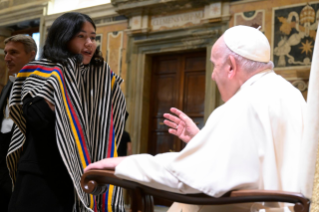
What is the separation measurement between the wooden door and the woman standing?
557cm

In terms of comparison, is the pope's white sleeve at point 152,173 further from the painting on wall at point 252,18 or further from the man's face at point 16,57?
the painting on wall at point 252,18

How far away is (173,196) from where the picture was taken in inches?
51.8

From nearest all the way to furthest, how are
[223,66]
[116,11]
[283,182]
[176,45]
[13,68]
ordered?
1. [283,182]
2. [223,66]
3. [13,68]
4. [176,45]
5. [116,11]

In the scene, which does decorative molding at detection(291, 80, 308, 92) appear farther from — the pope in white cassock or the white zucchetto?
the pope in white cassock

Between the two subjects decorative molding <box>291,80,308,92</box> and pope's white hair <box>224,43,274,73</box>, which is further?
decorative molding <box>291,80,308,92</box>

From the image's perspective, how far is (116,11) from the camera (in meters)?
9.15

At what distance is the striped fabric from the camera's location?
2406 millimetres

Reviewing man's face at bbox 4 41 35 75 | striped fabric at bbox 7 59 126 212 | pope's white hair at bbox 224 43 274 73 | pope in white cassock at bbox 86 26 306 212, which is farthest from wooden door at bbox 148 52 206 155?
pope in white cassock at bbox 86 26 306 212

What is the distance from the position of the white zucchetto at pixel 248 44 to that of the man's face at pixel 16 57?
2.49 meters

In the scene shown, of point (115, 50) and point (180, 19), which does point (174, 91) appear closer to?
point (180, 19)

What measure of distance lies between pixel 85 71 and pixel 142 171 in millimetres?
1563

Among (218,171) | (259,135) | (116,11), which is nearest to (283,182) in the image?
(259,135)

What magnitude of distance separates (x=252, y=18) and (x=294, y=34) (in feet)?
2.83

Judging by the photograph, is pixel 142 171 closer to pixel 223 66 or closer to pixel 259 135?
pixel 259 135
